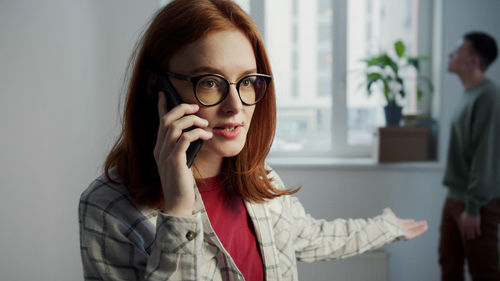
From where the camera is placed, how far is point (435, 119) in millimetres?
2297

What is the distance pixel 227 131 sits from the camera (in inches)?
27.8

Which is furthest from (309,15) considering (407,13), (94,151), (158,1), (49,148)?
(49,148)

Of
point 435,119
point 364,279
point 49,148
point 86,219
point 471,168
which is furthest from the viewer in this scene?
point 435,119

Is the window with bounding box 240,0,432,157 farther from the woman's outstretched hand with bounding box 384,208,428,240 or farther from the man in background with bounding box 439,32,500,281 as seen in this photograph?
the woman's outstretched hand with bounding box 384,208,428,240

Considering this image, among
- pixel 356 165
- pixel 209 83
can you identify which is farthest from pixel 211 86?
pixel 356 165

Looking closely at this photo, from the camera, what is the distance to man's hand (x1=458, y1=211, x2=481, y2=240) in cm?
176

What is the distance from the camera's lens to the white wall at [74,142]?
3.48 feet

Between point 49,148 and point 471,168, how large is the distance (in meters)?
1.81

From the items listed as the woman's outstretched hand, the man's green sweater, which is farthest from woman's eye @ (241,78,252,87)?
the man's green sweater

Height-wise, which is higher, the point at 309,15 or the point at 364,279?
the point at 309,15

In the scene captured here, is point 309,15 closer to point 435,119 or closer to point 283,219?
point 435,119

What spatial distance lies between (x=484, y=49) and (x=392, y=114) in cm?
56

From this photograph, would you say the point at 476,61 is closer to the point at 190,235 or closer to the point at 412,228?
the point at 412,228

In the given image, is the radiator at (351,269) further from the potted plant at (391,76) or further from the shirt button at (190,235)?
the potted plant at (391,76)
